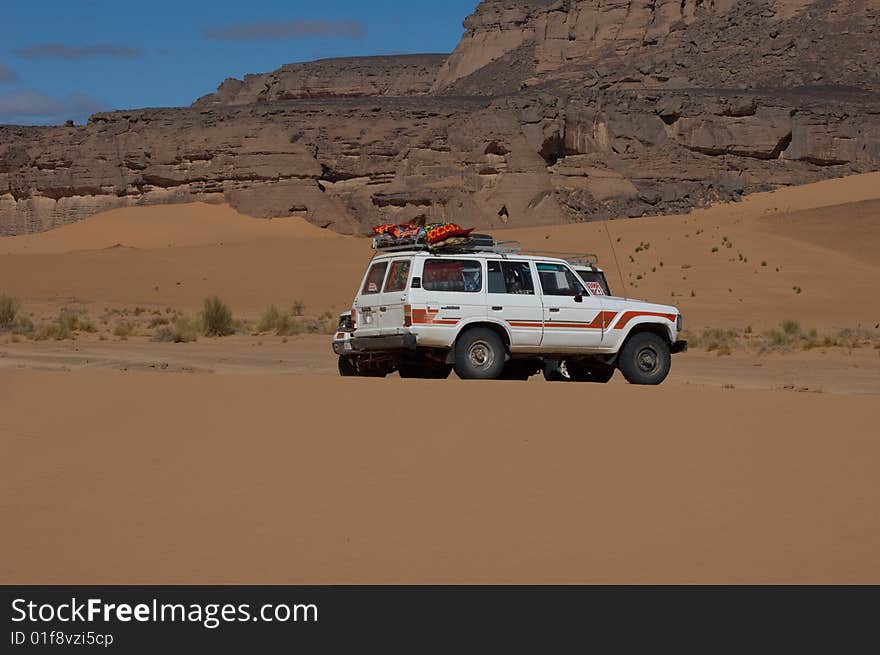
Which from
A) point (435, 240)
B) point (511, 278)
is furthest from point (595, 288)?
point (435, 240)

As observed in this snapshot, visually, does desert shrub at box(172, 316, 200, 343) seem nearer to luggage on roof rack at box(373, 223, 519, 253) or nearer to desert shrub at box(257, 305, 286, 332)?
desert shrub at box(257, 305, 286, 332)

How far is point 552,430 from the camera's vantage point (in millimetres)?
11406

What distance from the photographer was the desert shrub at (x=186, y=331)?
99.2 feet

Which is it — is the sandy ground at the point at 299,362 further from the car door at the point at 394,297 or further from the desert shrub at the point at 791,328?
the desert shrub at the point at 791,328

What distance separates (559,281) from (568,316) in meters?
0.53

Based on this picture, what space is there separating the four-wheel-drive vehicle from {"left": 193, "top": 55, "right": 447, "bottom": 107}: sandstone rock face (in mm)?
125192

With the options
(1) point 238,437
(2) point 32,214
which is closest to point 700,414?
(1) point 238,437

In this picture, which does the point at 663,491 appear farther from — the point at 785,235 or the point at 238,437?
the point at 785,235

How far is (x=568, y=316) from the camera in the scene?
16.1 metres

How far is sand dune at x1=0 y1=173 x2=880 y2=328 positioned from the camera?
43.1m

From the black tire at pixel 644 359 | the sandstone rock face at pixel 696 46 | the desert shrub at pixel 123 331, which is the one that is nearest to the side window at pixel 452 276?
the black tire at pixel 644 359

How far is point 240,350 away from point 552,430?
55.3ft

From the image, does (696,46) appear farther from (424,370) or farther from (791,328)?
(424,370)

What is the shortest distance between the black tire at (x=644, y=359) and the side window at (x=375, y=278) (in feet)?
9.81
